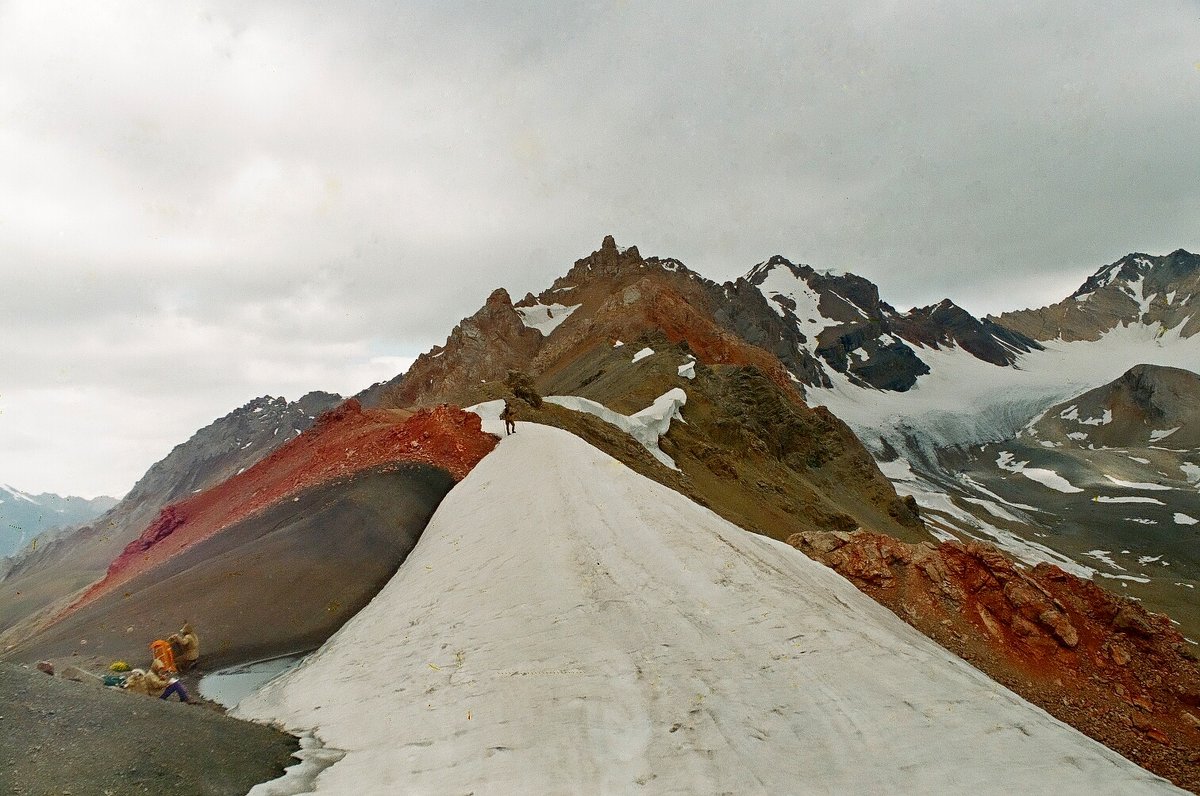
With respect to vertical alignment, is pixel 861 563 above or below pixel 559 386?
below

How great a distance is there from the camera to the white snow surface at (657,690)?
7.16 m

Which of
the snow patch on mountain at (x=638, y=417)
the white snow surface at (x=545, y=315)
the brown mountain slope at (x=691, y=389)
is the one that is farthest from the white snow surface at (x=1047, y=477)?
the snow patch on mountain at (x=638, y=417)

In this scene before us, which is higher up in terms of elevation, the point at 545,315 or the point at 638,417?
the point at 545,315

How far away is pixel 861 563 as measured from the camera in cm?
1573

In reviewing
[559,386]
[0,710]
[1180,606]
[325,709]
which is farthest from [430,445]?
[1180,606]

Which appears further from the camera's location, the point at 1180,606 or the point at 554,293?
the point at 554,293

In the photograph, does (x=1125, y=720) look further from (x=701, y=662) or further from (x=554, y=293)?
(x=554, y=293)

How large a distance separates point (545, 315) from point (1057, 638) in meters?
118

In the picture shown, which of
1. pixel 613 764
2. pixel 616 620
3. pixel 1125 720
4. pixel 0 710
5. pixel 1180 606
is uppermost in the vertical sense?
pixel 0 710

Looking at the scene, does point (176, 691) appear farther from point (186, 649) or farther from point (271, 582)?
point (271, 582)

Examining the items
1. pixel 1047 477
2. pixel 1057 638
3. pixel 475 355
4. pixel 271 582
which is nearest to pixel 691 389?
pixel 1057 638

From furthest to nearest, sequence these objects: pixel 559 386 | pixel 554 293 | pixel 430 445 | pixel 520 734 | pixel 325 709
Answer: pixel 554 293, pixel 559 386, pixel 430 445, pixel 325 709, pixel 520 734

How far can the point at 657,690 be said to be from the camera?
897 centimetres

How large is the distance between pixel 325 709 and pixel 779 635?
781cm
